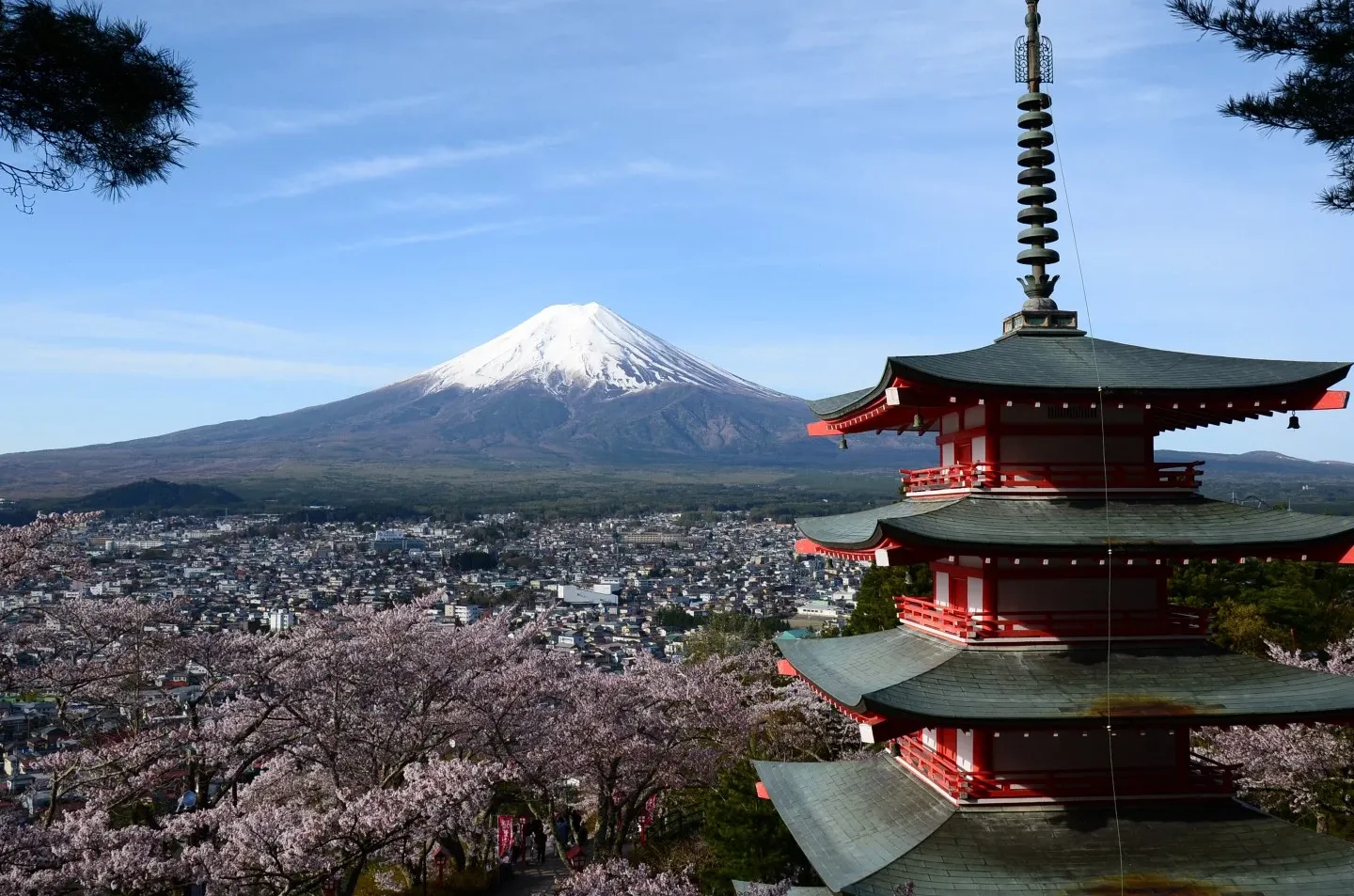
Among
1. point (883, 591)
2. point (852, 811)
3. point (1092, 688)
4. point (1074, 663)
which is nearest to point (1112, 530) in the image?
point (1074, 663)

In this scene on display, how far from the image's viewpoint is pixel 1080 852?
915cm

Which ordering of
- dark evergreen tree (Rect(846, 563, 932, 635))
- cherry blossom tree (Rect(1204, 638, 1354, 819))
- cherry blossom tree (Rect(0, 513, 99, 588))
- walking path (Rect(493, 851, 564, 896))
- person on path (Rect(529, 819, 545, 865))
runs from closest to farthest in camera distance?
cherry blossom tree (Rect(0, 513, 99, 588)), cherry blossom tree (Rect(1204, 638, 1354, 819)), walking path (Rect(493, 851, 564, 896)), person on path (Rect(529, 819, 545, 865)), dark evergreen tree (Rect(846, 563, 932, 635))

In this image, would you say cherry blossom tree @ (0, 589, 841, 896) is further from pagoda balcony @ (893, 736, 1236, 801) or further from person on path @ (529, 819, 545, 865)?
pagoda balcony @ (893, 736, 1236, 801)

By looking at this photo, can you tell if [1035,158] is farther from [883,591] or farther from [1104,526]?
[883,591]

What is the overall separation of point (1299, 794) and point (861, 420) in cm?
1059

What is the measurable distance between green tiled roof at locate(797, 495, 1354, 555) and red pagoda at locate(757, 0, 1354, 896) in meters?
0.03

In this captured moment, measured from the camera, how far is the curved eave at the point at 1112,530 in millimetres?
9328

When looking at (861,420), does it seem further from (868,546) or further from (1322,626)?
(1322,626)

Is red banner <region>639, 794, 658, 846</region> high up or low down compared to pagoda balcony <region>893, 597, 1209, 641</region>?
down

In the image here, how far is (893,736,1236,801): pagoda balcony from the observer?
9688 mm

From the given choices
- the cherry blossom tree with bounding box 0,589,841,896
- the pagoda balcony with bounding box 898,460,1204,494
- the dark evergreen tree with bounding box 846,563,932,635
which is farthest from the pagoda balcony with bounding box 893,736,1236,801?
the dark evergreen tree with bounding box 846,563,932,635

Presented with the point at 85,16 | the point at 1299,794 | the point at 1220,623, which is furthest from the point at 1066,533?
the point at 1220,623

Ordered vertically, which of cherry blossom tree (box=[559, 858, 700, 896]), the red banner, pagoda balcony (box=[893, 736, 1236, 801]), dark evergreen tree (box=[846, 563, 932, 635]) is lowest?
the red banner

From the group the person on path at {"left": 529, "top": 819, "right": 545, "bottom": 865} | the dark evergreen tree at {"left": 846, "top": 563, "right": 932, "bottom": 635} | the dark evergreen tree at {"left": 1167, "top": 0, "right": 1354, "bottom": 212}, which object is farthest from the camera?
the dark evergreen tree at {"left": 846, "top": 563, "right": 932, "bottom": 635}
